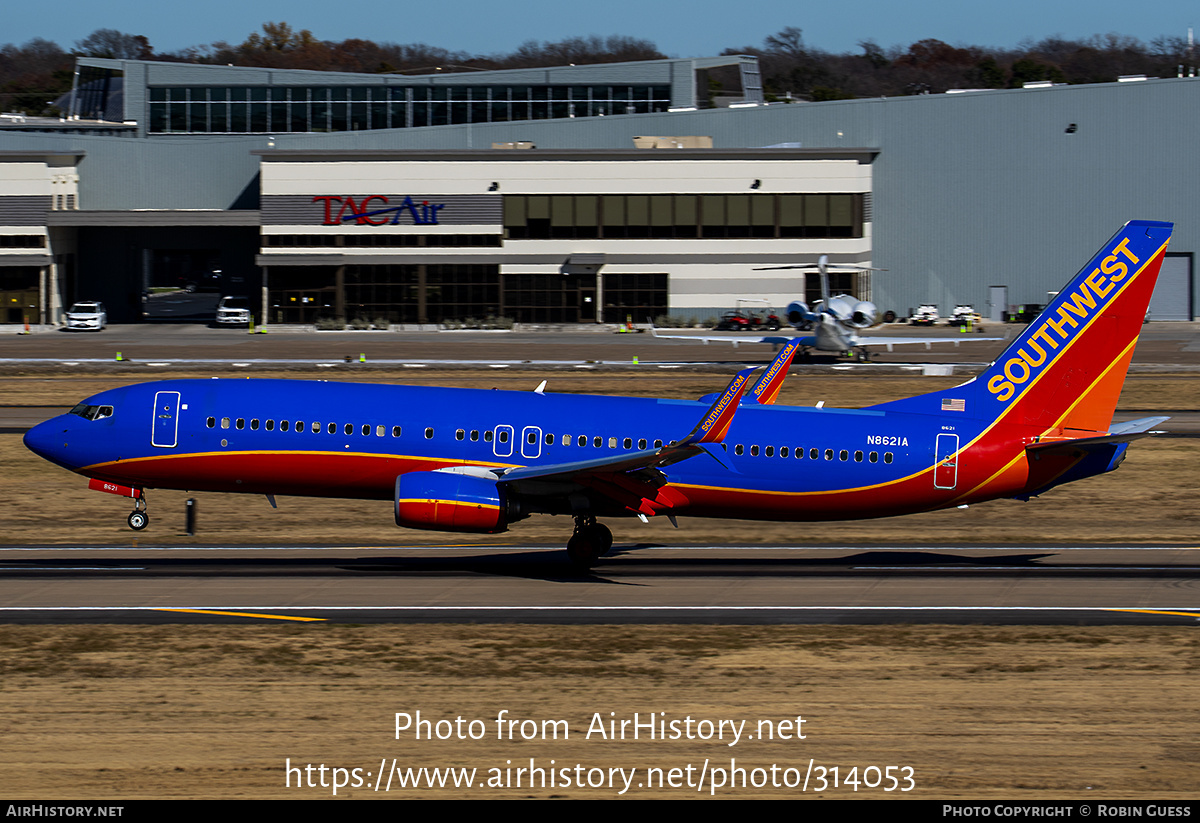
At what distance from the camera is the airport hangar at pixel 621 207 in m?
110

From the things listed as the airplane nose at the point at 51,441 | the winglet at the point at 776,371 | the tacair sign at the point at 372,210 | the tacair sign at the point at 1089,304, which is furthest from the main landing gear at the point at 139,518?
the tacair sign at the point at 372,210

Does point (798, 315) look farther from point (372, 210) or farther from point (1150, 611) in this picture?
point (1150, 611)

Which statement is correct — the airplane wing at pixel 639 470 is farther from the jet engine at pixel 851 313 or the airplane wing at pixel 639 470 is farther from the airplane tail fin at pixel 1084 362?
the jet engine at pixel 851 313

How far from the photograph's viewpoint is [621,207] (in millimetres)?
112625

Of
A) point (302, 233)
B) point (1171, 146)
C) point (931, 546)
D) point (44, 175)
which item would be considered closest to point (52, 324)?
point (44, 175)

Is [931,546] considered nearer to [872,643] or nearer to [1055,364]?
[1055,364]

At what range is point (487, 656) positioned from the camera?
21938mm

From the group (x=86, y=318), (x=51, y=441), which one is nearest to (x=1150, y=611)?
(x=51, y=441)

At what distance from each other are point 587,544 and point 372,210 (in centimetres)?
8579

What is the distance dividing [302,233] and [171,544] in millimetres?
81147

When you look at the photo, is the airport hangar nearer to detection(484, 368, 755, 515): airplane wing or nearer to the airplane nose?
the airplane nose

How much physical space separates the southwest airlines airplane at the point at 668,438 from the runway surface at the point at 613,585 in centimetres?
187

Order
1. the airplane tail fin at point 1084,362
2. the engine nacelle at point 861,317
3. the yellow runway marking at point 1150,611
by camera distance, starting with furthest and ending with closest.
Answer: the engine nacelle at point 861,317 < the airplane tail fin at point 1084,362 < the yellow runway marking at point 1150,611

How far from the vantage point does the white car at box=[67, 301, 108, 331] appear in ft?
337
